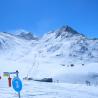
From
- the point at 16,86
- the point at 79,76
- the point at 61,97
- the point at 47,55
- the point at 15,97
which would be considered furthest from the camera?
the point at 47,55

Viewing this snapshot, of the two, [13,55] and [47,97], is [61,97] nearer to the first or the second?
[47,97]

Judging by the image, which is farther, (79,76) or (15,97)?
(79,76)

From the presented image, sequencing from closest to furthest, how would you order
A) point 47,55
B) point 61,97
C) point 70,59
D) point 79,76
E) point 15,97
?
point 15,97, point 61,97, point 79,76, point 70,59, point 47,55

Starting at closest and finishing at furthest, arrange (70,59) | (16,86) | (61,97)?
(16,86)
(61,97)
(70,59)

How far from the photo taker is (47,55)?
191250 millimetres

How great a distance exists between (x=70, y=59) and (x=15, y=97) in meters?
163

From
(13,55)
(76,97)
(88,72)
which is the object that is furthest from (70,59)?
(76,97)

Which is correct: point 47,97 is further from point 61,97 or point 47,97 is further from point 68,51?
point 68,51

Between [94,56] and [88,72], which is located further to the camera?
[94,56]

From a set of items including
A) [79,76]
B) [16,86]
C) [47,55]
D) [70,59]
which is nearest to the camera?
[16,86]

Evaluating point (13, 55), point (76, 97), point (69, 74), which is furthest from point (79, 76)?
point (13, 55)

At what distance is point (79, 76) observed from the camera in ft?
269

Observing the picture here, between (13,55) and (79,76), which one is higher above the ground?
(13,55)

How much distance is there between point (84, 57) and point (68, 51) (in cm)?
1673
